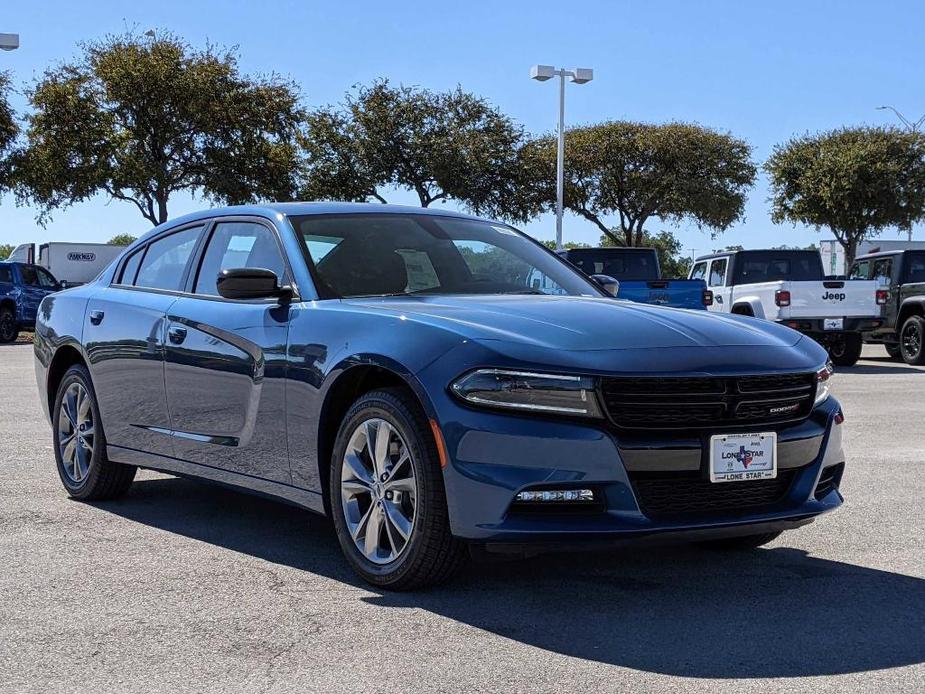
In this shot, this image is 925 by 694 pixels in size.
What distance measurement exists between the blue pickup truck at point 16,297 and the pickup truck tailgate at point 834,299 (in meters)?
18.0

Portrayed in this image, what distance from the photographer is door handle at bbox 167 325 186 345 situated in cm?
607

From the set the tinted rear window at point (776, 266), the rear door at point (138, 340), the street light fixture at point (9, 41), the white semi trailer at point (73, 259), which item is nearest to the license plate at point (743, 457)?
the rear door at point (138, 340)

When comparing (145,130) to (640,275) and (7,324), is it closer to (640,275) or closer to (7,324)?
(7,324)

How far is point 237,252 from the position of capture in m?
6.12

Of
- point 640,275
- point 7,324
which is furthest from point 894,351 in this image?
point 7,324

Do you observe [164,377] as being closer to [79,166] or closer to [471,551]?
[471,551]

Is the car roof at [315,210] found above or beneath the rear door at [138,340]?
above

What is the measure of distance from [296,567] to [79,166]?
3723 centimetres

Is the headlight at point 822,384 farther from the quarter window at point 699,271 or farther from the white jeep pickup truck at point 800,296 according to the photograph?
the quarter window at point 699,271

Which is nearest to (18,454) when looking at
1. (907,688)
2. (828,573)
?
(828,573)

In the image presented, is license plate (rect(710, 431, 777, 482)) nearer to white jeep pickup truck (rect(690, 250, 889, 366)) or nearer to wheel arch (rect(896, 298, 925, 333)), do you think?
white jeep pickup truck (rect(690, 250, 889, 366))

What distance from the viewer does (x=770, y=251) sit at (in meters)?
21.5

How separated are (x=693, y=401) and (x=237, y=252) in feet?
8.45

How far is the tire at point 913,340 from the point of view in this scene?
2069 cm
